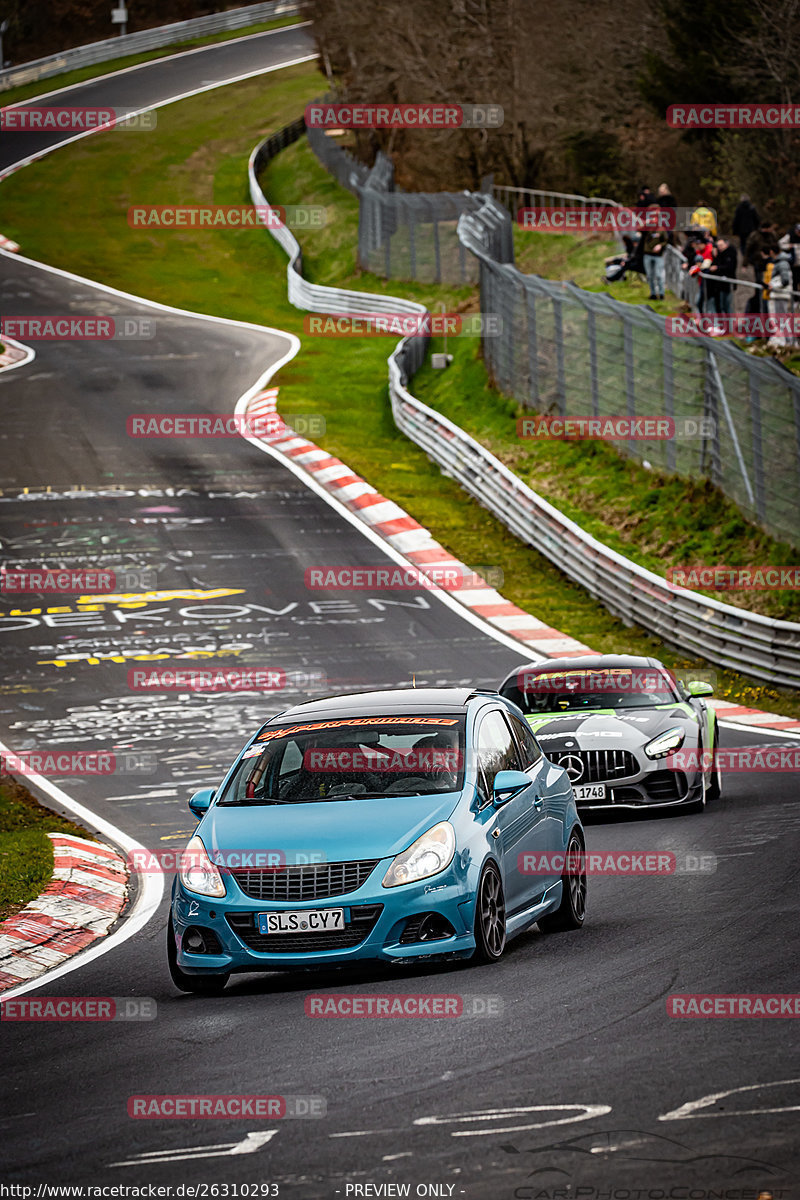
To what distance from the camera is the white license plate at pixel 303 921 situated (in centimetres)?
866

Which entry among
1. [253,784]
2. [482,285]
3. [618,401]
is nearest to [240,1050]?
[253,784]

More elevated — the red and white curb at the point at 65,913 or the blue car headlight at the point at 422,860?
the blue car headlight at the point at 422,860

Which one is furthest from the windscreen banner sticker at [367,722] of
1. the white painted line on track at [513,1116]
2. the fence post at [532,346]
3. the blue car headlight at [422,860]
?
the fence post at [532,346]

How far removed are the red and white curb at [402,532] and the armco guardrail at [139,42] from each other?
47.2m

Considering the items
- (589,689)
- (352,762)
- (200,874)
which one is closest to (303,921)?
(200,874)

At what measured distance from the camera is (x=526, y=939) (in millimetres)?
10133

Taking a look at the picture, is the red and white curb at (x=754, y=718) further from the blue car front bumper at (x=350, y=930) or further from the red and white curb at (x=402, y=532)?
the blue car front bumper at (x=350, y=930)

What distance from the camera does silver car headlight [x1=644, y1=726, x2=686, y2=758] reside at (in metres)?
14.8

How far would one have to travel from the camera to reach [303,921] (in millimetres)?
8711

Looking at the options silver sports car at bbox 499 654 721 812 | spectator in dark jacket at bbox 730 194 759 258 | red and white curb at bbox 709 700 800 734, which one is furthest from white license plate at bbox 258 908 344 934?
spectator in dark jacket at bbox 730 194 759 258

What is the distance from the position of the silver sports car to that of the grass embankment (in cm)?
515

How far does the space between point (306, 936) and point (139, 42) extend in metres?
88.6

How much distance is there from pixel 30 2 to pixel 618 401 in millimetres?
90519

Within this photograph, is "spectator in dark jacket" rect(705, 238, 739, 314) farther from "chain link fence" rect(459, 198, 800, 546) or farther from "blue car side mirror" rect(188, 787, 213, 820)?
"blue car side mirror" rect(188, 787, 213, 820)
